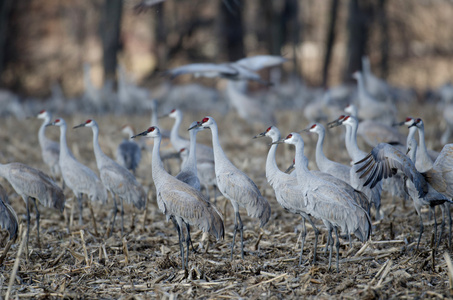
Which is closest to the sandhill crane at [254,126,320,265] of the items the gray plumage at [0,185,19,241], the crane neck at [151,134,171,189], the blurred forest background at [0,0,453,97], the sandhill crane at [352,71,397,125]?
the crane neck at [151,134,171,189]

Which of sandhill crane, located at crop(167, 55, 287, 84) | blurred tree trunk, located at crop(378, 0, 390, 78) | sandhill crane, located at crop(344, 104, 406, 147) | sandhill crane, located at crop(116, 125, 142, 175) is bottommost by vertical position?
sandhill crane, located at crop(116, 125, 142, 175)

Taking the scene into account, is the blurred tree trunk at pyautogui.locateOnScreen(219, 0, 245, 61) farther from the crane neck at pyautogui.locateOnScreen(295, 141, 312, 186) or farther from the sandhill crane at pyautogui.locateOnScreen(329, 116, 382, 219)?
the crane neck at pyautogui.locateOnScreen(295, 141, 312, 186)

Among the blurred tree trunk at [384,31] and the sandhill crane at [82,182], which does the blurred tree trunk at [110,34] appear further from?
the sandhill crane at [82,182]

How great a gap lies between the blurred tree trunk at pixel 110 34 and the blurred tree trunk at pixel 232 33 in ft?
13.4

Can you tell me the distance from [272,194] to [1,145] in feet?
17.3

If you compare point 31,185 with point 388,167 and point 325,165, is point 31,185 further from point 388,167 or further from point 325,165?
point 388,167

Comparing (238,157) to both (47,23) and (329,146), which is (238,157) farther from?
(47,23)

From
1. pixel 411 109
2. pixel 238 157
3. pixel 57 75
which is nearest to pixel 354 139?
pixel 238 157

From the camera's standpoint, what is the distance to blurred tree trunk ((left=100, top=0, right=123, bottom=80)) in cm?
1592

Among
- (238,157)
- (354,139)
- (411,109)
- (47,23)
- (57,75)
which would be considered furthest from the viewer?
(47,23)

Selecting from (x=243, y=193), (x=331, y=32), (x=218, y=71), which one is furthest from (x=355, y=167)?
(x=331, y=32)

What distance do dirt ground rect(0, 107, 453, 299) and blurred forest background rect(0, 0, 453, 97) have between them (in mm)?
10470

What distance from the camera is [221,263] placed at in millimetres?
4770

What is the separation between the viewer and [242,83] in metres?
11.3
